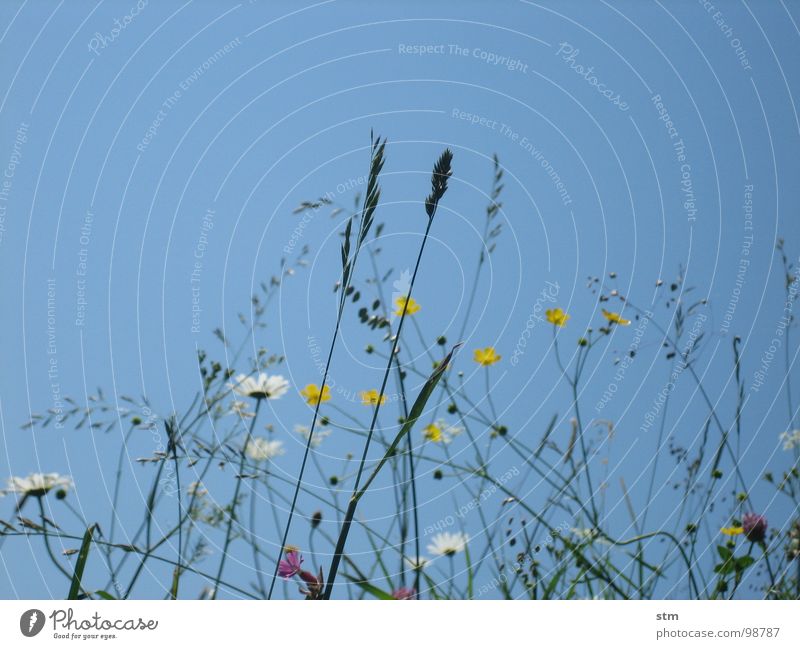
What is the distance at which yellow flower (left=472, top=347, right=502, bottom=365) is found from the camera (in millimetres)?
1767

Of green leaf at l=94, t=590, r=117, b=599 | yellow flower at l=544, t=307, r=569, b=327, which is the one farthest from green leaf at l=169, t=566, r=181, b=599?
yellow flower at l=544, t=307, r=569, b=327

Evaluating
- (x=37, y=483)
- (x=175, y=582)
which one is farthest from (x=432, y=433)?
(x=37, y=483)

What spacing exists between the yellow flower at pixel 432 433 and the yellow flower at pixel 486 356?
0.17 metres

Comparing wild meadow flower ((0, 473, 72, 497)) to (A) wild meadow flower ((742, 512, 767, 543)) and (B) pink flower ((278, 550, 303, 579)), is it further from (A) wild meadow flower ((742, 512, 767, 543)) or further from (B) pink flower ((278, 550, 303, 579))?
(A) wild meadow flower ((742, 512, 767, 543))

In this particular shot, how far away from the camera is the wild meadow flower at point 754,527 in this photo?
1.71 meters

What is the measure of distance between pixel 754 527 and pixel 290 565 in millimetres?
918

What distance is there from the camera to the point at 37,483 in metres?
1.53

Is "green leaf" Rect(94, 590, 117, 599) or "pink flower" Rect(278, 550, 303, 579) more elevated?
"pink flower" Rect(278, 550, 303, 579)

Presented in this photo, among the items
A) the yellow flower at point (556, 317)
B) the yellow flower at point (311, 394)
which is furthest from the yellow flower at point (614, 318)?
the yellow flower at point (311, 394)

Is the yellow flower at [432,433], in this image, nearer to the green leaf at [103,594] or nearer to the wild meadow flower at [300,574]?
the wild meadow flower at [300,574]

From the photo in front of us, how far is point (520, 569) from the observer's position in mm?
1593

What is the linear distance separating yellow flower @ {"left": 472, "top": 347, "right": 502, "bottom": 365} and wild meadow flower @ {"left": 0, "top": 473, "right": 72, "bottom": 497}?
81 centimetres
